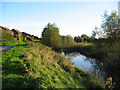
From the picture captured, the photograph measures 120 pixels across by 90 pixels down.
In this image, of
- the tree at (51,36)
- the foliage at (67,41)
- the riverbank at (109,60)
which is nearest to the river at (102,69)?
the riverbank at (109,60)

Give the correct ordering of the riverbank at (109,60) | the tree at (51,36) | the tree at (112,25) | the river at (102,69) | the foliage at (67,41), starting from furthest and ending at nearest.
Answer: the foliage at (67,41) < the tree at (51,36) < the tree at (112,25) < the riverbank at (109,60) < the river at (102,69)

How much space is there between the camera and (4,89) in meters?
4.00

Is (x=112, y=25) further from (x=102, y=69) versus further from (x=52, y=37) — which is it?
(x=52, y=37)

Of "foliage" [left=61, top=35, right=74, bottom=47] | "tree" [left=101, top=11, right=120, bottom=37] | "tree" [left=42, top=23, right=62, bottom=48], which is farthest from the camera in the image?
"foliage" [left=61, top=35, right=74, bottom=47]

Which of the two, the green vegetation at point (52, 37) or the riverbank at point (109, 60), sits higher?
the green vegetation at point (52, 37)

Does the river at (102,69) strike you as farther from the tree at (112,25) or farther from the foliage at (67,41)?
the foliage at (67,41)

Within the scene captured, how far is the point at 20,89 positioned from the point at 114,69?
33.5ft

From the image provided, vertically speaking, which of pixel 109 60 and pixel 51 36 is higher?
pixel 51 36

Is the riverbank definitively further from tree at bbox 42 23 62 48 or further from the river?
tree at bbox 42 23 62 48

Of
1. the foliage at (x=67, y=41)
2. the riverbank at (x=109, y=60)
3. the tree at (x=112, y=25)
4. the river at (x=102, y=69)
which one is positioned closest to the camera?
the river at (x=102, y=69)

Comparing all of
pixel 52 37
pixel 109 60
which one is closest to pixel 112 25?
pixel 109 60

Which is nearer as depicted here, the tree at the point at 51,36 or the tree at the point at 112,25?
the tree at the point at 112,25

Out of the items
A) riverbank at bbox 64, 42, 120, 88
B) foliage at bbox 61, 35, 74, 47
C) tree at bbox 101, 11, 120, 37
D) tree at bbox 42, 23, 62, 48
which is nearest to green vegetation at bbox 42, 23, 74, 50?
tree at bbox 42, 23, 62, 48

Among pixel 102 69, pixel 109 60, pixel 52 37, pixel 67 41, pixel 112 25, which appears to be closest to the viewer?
pixel 102 69
